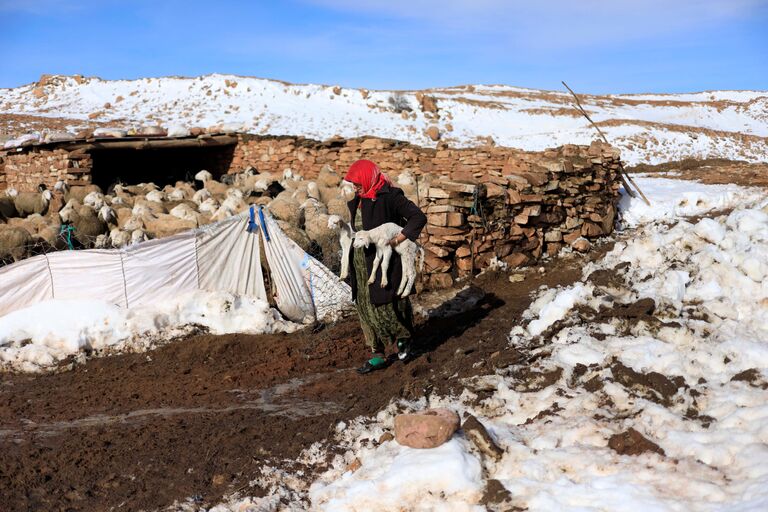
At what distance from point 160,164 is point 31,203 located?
5073 millimetres

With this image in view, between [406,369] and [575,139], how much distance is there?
20.1 meters

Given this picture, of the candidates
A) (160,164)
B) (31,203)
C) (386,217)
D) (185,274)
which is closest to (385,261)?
(386,217)

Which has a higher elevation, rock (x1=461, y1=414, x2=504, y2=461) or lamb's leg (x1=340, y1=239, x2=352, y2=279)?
lamb's leg (x1=340, y1=239, x2=352, y2=279)

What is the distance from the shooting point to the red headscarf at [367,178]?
17.6 feet

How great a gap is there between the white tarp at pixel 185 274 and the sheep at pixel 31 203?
16.3 ft

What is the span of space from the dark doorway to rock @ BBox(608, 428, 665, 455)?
13.7 meters

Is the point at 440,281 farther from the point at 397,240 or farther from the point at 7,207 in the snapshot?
the point at 7,207

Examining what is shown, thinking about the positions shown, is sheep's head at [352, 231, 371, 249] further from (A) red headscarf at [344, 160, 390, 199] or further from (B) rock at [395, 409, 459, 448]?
(B) rock at [395, 409, 459, 448]

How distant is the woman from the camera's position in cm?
538

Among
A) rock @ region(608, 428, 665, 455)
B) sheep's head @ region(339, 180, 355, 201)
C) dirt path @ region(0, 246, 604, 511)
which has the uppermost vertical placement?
sheep's head @ region(339, 180, 355, 201)

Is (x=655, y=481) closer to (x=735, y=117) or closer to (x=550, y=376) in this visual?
(x=550, y=376)

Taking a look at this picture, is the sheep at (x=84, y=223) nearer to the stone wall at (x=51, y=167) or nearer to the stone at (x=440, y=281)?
the stone wall at (x=51, y=167)

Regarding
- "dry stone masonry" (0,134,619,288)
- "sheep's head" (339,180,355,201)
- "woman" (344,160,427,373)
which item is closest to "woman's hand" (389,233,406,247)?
"woman" (344,160,427,373)

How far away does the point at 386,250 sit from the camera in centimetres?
541
